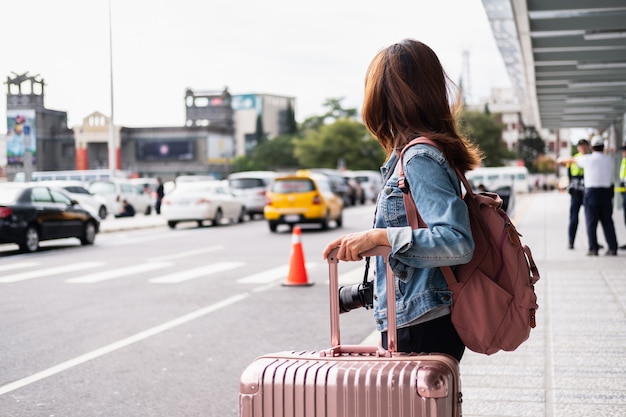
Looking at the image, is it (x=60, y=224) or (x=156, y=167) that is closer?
(x=60, y=224)

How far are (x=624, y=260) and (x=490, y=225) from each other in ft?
36.7

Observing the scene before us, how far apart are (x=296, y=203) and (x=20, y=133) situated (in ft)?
45.0

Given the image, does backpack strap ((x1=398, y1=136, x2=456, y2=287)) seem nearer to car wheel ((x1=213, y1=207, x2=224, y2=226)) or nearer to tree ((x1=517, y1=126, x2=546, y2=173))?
car wheel ((x1=213, y1=207, x2=224, y2=226))

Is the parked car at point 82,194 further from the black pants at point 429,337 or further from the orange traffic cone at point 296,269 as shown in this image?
the black pants at point 429,337

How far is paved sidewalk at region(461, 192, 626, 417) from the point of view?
5047 millimetres

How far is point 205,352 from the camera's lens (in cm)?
728

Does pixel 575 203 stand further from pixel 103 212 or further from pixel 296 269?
pixel 103 212

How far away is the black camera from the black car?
602 inches

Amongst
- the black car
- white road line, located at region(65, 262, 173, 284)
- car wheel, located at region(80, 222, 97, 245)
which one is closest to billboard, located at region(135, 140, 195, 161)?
car wheel, located at region(80, 222, 97, 245)

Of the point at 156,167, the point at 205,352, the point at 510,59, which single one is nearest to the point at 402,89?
the point at 205,352

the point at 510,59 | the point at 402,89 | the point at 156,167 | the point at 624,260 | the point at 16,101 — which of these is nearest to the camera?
the point at 402,89

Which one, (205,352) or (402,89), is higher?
(402,89)

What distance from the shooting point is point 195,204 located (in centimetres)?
2723

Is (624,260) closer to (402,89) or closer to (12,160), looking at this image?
(402,89)
